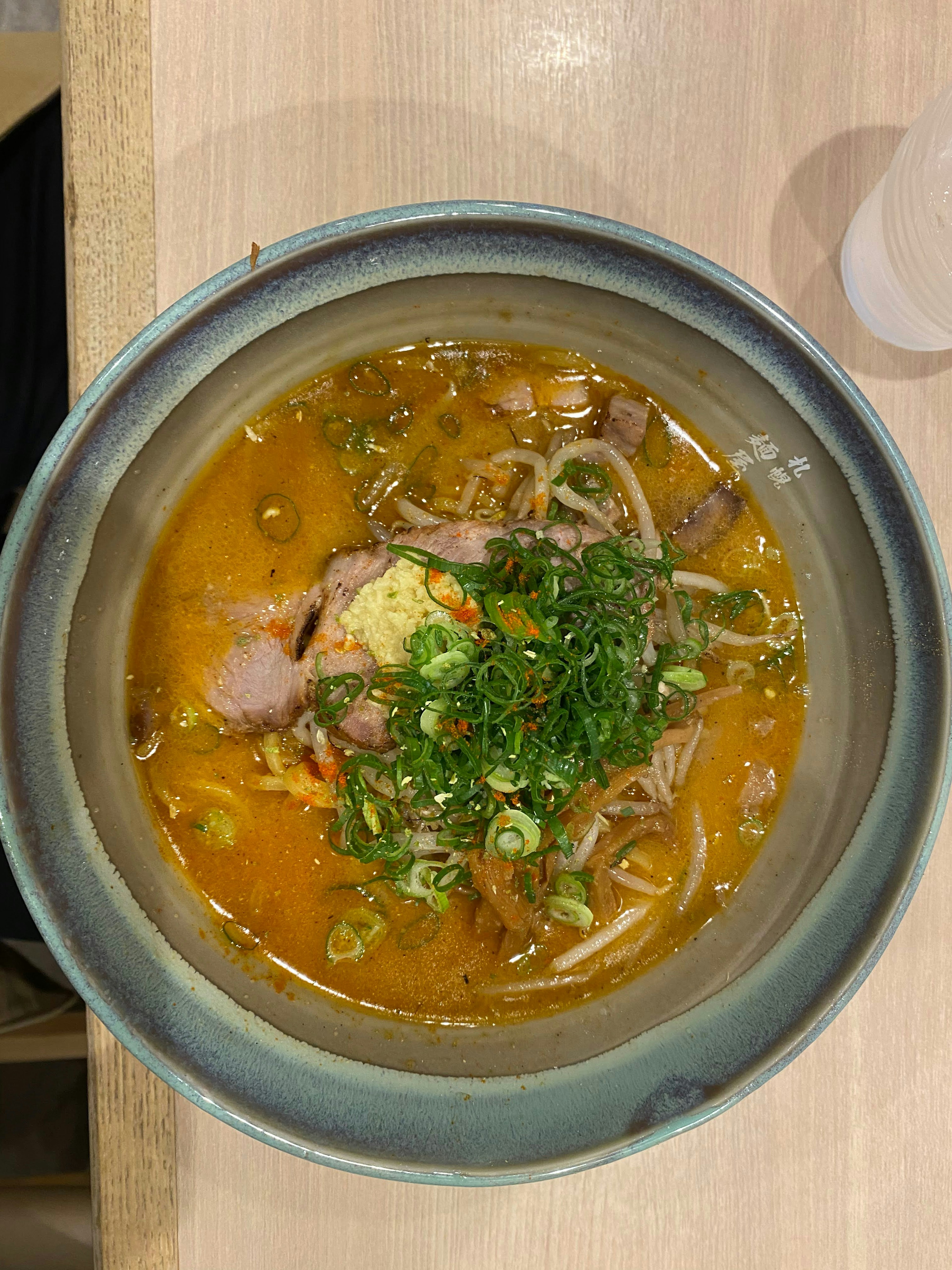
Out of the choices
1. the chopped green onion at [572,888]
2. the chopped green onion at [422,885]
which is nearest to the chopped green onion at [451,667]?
the chopped green onion at [422,885]

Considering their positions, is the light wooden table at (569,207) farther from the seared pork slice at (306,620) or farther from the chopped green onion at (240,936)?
the seared pork slice at (306,620)

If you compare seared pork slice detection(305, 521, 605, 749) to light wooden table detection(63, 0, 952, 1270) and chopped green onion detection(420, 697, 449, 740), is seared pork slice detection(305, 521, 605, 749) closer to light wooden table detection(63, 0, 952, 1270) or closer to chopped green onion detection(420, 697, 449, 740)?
chopped green onion detection(420, 697, 449, 740)

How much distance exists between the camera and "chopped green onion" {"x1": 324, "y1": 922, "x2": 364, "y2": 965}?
223 cm

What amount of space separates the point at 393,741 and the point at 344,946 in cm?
59

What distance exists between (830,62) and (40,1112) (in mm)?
4240

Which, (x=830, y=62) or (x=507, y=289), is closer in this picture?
(x=507, y=289)

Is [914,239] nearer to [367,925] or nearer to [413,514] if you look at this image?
[413,514]

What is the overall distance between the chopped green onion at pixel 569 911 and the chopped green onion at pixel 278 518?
121 cm

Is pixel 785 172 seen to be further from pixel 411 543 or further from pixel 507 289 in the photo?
pixel 411 543

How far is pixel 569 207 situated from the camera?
2197mm

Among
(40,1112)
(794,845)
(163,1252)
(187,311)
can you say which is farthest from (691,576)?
(40,1112)

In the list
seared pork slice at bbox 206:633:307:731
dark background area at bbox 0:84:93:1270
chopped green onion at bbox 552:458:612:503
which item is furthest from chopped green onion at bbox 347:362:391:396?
dark background area at bbox 0:84:93:1270

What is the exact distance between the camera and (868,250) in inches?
85.0

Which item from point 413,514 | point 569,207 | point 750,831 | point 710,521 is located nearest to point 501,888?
point 750,831
